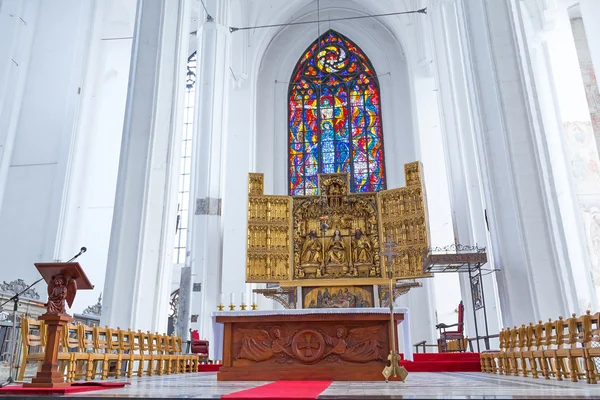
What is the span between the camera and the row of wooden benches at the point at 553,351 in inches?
172

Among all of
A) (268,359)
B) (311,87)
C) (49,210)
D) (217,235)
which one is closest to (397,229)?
(217,235)

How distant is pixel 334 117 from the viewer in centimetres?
1759

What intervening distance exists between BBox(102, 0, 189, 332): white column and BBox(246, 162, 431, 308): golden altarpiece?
259cm

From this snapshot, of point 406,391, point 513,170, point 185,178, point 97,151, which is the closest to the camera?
point 406,391

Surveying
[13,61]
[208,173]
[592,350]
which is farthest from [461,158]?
[13,61]

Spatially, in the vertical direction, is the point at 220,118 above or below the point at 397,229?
above

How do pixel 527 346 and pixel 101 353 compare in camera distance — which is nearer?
pixel 527 346

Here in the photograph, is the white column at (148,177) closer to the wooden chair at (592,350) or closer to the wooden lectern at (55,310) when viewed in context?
the wooden lectern at (55,310)

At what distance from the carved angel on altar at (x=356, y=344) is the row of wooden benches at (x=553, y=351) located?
1.71 m

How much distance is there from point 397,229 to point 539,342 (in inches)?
197

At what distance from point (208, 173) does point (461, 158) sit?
20.0ft

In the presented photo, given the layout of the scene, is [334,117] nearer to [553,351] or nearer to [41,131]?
[41,131]

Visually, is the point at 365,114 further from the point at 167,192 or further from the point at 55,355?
the point at 55,355

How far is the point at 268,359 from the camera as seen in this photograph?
17.6 feet
